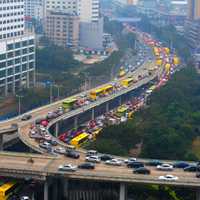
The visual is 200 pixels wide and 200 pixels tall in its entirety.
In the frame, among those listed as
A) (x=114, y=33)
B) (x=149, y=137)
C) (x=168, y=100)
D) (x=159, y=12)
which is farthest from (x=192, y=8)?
(x=149, y=137)

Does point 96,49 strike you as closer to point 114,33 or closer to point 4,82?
point 114,33

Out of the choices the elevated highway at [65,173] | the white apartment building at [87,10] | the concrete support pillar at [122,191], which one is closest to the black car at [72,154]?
the elevated highway at [65,173]

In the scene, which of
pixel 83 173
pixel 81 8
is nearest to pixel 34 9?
pixel 81 8

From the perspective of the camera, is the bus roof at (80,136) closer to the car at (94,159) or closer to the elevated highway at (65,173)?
the elevated highway at (65,173)

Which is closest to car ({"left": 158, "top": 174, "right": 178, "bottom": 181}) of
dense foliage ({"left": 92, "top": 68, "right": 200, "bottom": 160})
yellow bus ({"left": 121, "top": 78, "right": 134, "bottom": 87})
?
dense foliage ({"left": 92, "top": 68, "right": 200, "bottom": 160})

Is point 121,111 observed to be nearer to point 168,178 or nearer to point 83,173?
point 83,173

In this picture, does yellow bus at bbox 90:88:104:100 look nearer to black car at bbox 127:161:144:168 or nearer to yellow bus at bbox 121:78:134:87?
yellow bus at bbox 121:78:134:87
